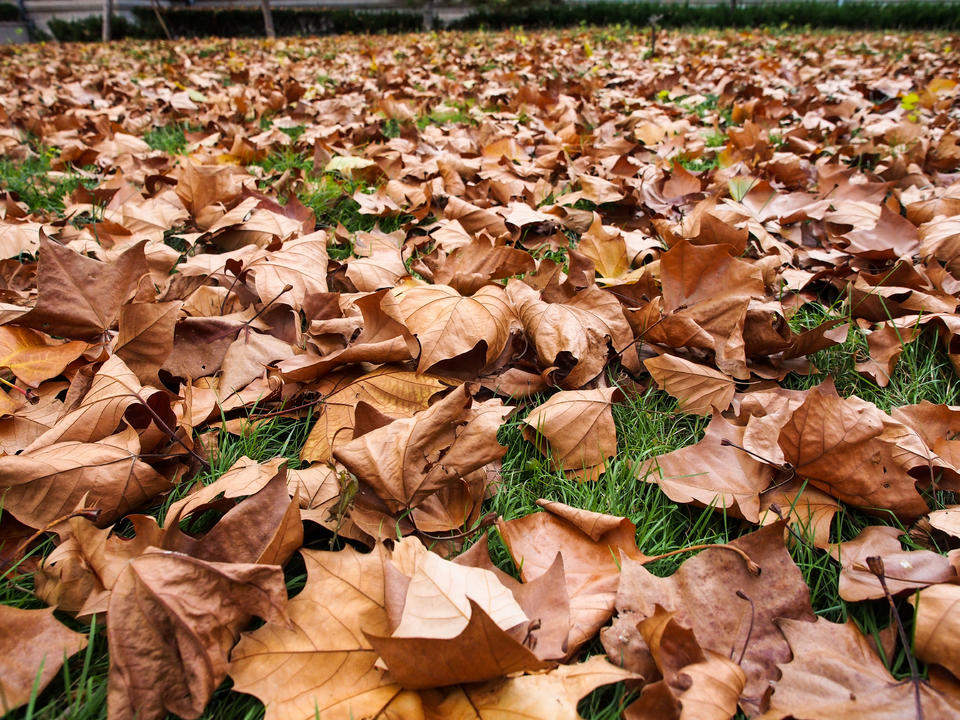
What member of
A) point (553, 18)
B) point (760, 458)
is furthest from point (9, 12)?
point (760, 458)

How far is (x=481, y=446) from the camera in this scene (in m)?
1.04

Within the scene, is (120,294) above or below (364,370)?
above

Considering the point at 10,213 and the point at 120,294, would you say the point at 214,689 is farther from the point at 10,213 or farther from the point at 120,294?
the point at 10,213

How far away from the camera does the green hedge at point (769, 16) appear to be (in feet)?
46.5

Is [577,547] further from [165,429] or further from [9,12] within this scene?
[9,12]

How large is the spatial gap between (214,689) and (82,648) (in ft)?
0.68

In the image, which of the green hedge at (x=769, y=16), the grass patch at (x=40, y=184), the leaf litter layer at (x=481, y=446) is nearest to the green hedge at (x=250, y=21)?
the green hedge at (x=769, y=16)

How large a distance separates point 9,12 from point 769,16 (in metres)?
26.8

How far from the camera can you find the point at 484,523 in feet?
3.36

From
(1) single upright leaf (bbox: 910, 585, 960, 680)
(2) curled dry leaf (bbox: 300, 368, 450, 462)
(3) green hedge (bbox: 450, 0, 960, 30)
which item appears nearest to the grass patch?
(2) curled dry leaf (bbox: 300, 368, 450, 462)

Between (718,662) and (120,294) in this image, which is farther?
(120,294)

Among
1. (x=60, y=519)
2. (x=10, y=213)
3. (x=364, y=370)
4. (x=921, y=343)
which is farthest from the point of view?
(x=10, y=213)

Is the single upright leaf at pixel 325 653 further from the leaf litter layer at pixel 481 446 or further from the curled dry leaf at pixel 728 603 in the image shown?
the curled dry leaf at pixel 728 603

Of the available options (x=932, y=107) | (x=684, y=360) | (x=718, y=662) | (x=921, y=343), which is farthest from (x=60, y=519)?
(x=932, y=107)
